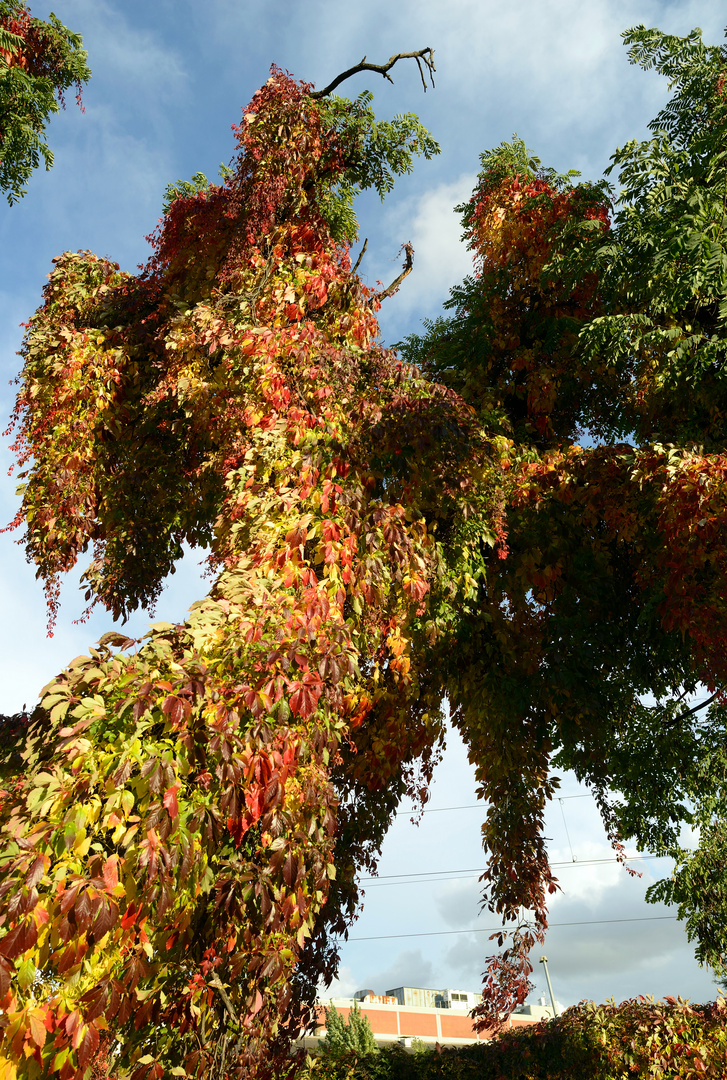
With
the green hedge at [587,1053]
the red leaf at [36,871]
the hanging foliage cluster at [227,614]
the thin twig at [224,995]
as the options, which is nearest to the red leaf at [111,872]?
the hanging foliage cluster at [227,614]

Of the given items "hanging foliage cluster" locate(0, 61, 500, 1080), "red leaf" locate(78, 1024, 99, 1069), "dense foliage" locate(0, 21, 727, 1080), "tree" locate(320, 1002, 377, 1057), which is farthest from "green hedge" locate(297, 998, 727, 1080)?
"tree" locate(320, 1002, 377, 1057)

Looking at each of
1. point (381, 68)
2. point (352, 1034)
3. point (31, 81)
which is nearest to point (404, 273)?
point (381, 68)

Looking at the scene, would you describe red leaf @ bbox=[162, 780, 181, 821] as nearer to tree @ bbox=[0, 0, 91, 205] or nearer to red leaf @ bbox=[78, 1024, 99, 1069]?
red leaf @ bbox=[78, 1024, 99, 1069]

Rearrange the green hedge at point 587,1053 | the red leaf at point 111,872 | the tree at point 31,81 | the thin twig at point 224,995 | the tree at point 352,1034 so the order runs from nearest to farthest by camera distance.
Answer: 1. the red leaf at point 111,872
2. the thin twig at point 224,995
3. the green hedge at point 587,1053
4. the tree at point 31,81
5. the tree at point 352,1034

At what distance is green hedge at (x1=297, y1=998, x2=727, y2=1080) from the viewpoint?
6926mm

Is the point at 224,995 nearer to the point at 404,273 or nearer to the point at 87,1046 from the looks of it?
the point at 87,1046

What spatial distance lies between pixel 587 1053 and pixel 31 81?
1289 centimetres

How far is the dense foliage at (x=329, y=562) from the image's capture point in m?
2.73

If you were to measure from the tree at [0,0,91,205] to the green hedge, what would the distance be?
11.4 metres

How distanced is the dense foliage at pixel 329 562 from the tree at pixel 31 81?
10.0ft

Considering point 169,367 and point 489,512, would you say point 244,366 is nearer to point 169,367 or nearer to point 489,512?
point 169,367

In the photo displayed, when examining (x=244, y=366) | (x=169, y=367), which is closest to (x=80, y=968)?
(x=244, y=366)

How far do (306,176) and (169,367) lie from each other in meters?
2.41

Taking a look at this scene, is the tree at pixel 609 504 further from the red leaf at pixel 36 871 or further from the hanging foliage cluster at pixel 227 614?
the red leaf at pixel 36 871
